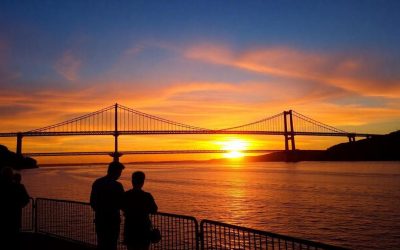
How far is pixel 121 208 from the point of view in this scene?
6.31 metres

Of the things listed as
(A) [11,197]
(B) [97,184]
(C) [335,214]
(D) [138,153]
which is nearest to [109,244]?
(B) [97,184]

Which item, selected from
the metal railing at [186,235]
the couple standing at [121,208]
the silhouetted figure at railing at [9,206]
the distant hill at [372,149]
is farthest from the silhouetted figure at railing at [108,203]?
the distant hill at [372,149]

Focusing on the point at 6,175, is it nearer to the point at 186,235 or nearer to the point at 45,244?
the point at 45,244

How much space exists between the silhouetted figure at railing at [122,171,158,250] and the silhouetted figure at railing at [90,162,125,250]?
453mm

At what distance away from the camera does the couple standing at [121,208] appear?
594 centimetres

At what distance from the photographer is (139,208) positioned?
5922 mm

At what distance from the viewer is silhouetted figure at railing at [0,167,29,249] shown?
680cm

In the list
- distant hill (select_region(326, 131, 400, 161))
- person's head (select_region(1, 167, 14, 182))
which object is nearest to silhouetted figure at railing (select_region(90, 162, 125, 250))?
person's head (select_region(1, 167, 14, 182))

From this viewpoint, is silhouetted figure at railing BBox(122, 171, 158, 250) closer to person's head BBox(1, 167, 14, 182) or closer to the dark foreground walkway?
person's head BBox(1, 167, 14, 182)

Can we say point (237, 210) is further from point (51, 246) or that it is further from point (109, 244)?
point (109, 244)

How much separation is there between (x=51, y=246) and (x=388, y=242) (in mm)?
11404

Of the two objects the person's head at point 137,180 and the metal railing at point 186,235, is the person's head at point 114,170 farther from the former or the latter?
the metal railing at point 186,235

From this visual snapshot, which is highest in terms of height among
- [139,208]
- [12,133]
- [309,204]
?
[12,133]

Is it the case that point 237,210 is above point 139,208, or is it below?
below
